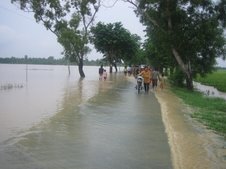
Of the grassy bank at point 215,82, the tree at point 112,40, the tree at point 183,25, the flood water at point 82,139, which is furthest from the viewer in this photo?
the tree at point 112,40

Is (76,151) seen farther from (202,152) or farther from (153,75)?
(153,75)

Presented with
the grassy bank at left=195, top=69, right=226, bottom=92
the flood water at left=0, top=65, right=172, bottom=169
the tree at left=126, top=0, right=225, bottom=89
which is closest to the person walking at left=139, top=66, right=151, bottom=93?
the tree at left=126, top=0, right=225, bottom=89

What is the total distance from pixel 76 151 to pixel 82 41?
42.7 m

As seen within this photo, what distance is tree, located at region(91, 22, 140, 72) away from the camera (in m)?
67.1

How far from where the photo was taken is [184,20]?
108 feet

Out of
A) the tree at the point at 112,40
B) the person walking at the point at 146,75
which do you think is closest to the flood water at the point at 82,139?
the person walking at the point at 146,75

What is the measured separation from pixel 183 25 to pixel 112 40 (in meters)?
35.3

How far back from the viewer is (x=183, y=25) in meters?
33.1

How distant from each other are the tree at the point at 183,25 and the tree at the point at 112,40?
30838mm

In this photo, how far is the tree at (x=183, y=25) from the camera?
31.9 meters

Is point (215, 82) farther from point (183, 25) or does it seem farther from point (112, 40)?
point (183, 25)

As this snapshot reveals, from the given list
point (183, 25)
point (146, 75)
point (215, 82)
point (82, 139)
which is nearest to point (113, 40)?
point (215, 82)

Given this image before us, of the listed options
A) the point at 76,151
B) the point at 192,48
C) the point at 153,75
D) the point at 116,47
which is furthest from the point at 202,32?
the point at 116,47

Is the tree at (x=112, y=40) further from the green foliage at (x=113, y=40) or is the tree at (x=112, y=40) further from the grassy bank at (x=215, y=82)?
the grassy bank at (x=215, y=82)
